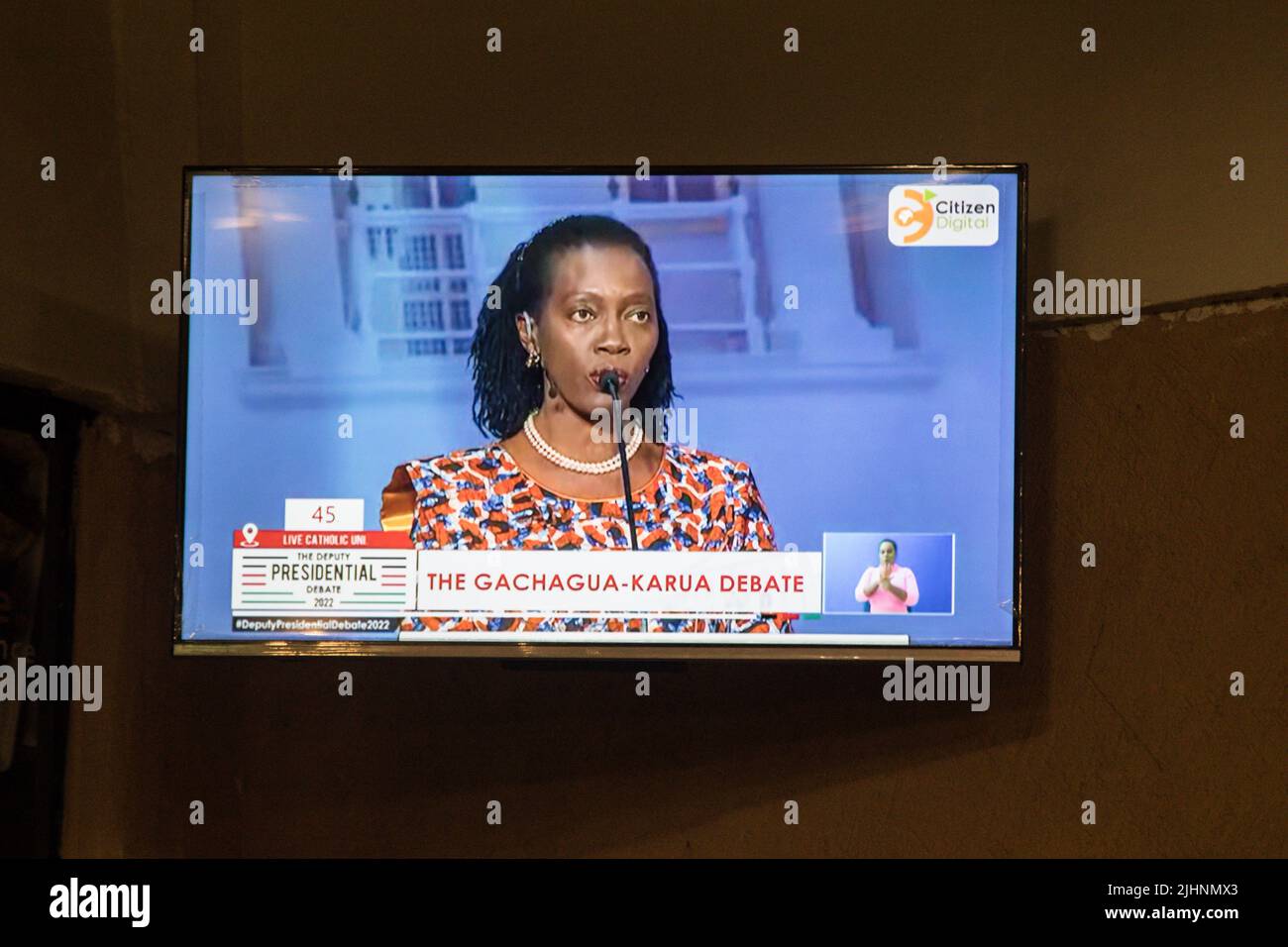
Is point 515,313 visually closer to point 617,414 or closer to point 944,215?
point 617,414

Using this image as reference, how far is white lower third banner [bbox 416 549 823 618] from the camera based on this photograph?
8.21ft

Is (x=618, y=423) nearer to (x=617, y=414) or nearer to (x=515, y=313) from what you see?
(x=617, y=414)

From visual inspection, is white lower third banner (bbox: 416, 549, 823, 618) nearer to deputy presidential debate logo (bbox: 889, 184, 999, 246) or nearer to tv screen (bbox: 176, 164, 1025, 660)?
tv screen (bbox: 176, 164, 1025, 660)

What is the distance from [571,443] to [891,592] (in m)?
0.66

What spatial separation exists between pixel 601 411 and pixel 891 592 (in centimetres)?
64

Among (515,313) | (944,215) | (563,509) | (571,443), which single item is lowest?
(563,509)

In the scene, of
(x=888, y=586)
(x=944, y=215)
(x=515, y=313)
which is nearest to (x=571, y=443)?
(x=515, y=313)

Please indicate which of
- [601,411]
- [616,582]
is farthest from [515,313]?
[616,582]

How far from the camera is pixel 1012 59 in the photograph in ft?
8.91

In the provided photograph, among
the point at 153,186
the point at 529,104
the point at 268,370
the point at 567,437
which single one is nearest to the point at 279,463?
the point at 268,370

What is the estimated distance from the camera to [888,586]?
2498 millimetres

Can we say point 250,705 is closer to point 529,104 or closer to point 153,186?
point 153,186

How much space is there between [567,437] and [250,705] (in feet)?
2.93

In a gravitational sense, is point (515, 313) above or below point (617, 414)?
above
